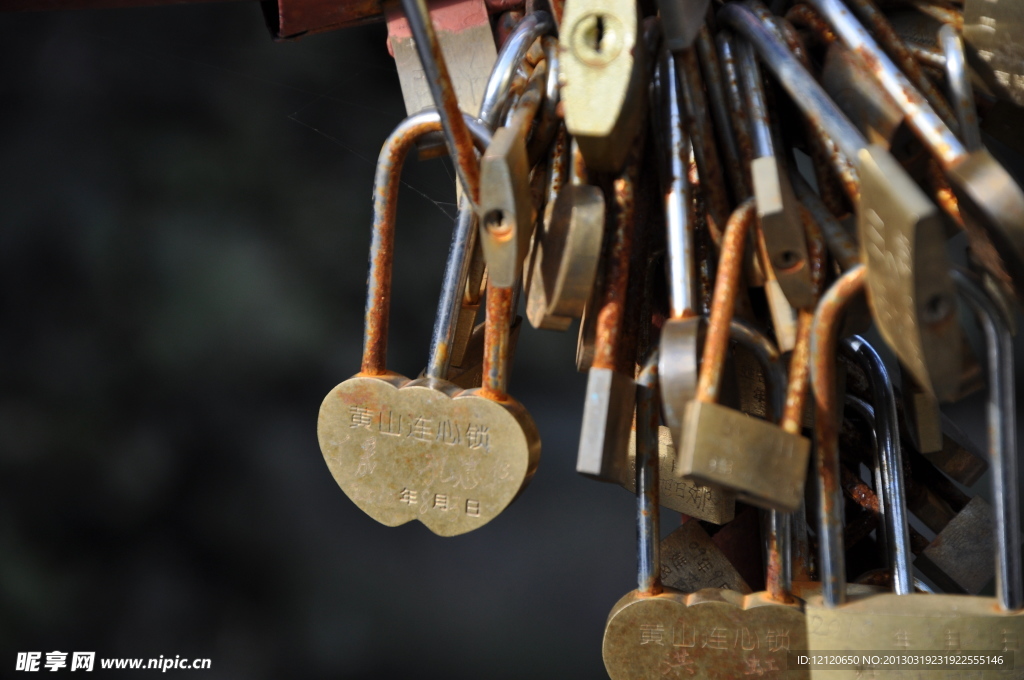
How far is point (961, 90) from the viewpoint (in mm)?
580

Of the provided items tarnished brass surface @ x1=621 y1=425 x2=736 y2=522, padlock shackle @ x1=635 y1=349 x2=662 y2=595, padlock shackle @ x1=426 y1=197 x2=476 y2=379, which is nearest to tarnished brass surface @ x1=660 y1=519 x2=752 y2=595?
tarnished brass surface @ x1=621 y1=425 x2=736 y2=522

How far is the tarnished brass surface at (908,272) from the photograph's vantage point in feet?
1.44

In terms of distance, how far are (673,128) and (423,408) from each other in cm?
22

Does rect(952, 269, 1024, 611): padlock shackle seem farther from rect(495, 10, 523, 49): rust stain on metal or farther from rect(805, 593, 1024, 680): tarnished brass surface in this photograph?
rect(495, 10, 523, 49): rust stain on metal

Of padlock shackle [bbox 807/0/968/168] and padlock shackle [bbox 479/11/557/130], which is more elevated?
padlock shackle [bbox 807/0/968/168]

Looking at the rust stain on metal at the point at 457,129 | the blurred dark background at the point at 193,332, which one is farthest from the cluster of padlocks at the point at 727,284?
the blurred dark background at the point at 193,332

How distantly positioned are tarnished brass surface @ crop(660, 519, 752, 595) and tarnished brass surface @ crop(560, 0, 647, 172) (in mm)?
315

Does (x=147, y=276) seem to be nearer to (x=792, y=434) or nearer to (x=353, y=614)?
(x=353, y=614)

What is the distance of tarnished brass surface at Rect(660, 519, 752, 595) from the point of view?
711 mm

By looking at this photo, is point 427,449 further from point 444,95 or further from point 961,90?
point 961,90

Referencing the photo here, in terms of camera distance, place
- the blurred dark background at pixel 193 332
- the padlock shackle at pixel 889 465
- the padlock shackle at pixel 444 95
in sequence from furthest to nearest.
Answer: the blurred dark background at pixel 193 332, the padlock shackle at pixel 889 465, the padlock shackle at pixel 444 95

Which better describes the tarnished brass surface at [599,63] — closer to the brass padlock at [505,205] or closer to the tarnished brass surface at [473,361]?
the brass padlock at [505,205]

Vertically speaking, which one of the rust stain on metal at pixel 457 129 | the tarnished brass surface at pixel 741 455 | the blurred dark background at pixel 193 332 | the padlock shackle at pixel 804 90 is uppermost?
the padlock shackle at pixel 804 90

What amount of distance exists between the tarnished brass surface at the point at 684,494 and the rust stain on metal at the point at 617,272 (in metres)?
0.13
